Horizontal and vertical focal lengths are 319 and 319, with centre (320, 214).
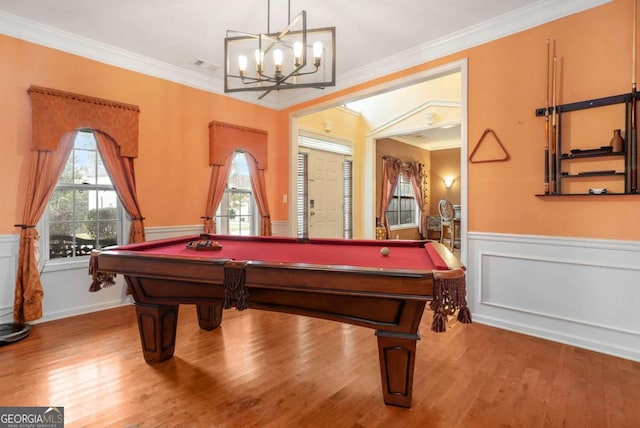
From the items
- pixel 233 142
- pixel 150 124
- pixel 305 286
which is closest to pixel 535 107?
pixel 305 286

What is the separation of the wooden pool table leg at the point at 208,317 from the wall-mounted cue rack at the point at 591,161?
3.17 meters

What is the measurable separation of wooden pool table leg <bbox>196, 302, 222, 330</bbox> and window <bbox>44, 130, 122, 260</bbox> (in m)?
1.66

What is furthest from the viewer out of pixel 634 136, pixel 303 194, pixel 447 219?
pixel 447 219

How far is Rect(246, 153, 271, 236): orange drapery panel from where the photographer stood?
4914 millimetres

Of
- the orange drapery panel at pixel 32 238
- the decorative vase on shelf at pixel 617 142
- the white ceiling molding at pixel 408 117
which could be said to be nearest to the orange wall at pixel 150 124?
the orange drapery panel at pixel 32 238

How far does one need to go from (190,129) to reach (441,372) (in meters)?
3.99

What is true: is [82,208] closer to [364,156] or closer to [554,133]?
[554,133]

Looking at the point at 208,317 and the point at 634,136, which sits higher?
the point at 634,136

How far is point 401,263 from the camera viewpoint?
188 cm

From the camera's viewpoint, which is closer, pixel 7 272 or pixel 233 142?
pixel 7 272

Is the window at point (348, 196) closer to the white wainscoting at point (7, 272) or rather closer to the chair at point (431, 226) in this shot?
the chair at point (431, 226)

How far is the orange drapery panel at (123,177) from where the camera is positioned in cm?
355

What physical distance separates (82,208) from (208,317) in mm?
1980

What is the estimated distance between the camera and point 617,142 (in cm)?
246
